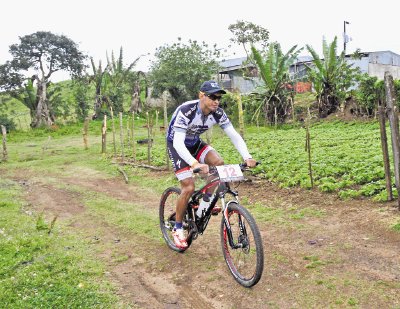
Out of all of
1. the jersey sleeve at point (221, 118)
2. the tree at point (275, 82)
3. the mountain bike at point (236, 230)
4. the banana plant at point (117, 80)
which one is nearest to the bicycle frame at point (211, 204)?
the mountain bike at point (236, 230)

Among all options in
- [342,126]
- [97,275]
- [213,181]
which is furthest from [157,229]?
[342,126]

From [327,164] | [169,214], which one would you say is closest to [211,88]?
[169,214]

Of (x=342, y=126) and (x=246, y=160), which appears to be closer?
(x=246, y=160)

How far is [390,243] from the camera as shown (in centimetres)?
494

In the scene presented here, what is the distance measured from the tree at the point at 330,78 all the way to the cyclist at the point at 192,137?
1606 cm

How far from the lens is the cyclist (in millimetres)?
4559

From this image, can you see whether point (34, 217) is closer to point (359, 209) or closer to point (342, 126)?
point (359, 209)

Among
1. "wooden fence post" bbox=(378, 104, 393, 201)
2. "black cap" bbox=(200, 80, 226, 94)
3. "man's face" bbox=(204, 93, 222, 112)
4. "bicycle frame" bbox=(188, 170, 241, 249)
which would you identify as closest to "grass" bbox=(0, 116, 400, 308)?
"bicycle frame" bbox=(188, 170, 241, 249)

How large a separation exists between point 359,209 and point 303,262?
6.93 feet

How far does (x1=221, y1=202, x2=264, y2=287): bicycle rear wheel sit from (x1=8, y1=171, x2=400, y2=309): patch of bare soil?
13 centimetres

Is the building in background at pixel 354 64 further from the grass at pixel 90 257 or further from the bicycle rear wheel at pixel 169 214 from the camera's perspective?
the bicycle rear wheel at pixel 169 214

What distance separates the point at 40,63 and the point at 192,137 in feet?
86.2

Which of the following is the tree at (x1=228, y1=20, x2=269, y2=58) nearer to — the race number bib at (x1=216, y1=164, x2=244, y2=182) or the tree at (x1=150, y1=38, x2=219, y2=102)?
the tree at (x1=150, y1=38, x2=219, y2=102)

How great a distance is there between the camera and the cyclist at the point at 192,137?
4.56 metres
